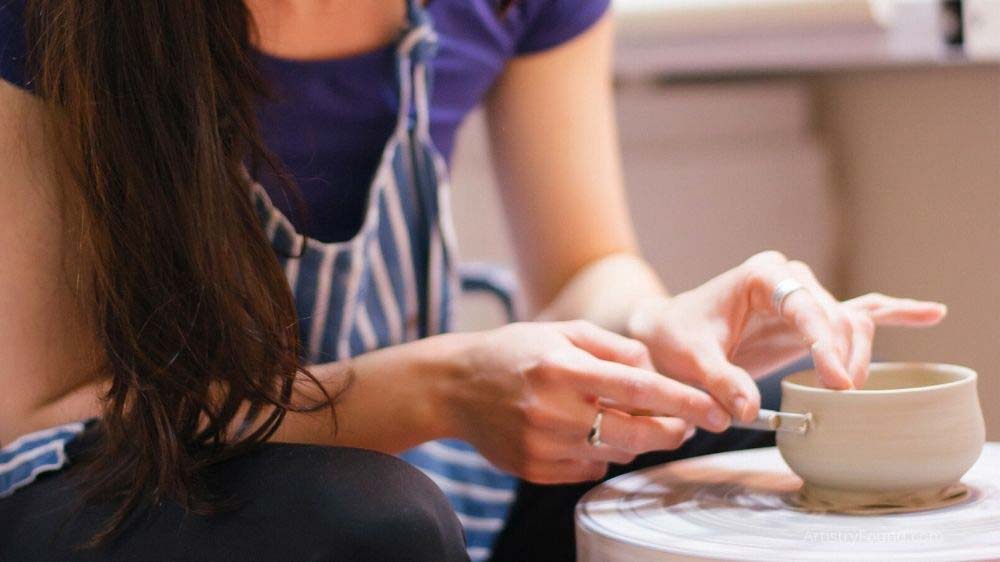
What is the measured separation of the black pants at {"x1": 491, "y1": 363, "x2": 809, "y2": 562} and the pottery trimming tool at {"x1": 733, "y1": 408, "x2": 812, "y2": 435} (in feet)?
0.60

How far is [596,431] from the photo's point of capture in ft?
2.51

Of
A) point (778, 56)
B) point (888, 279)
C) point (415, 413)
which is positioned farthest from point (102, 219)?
point (888, 279)

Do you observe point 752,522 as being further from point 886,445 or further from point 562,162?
point 562,162

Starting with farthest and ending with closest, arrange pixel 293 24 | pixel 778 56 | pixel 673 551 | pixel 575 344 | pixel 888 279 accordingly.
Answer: pixel 888 279 → pixel 778 56 → pixel 293 24 → pixel 575 344 → pixel 673 551

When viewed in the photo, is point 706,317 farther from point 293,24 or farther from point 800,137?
point 800,137

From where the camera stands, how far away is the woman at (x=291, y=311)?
28.8 inches

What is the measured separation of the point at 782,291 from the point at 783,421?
0.09 metres

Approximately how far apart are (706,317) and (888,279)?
3.50 ft

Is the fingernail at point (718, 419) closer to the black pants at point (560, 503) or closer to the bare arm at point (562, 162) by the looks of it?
the black pants at point (560, 503)

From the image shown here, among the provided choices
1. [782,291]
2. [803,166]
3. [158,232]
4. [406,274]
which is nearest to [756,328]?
[782,291]

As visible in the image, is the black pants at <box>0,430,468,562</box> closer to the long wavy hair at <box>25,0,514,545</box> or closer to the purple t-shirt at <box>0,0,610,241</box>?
the long wavy hair at <box>25,0,514,545</box>

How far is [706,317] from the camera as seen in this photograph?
84 cm

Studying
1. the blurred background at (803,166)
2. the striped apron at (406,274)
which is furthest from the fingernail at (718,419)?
the blurred background at (803,166)

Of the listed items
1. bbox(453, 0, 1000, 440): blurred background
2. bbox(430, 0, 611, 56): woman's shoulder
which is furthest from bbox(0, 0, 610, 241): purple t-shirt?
bbox(453, 0, 1000, 440): blurred background
